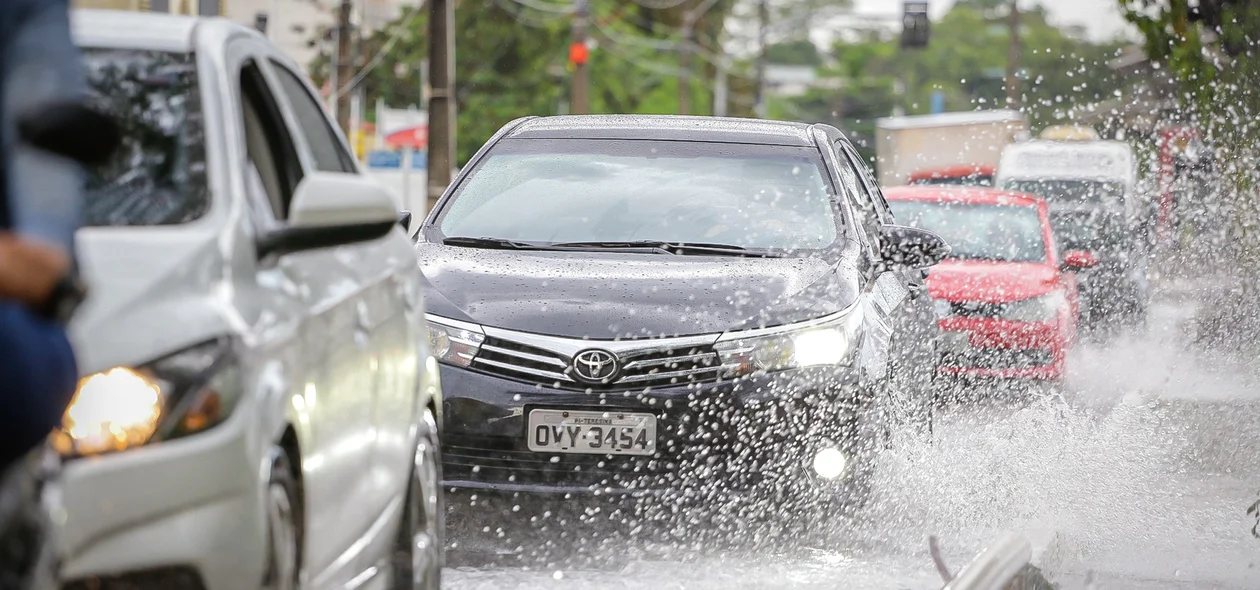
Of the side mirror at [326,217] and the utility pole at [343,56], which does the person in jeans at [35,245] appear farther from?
the utility pole at [343,56]

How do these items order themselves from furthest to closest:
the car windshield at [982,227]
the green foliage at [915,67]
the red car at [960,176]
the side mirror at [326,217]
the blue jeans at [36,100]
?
the green foliage at [915,67]
the red car at [960,176]
the car windshield at [982,227]
the side mirror at [326,217]
the blue jeans at [36,100]

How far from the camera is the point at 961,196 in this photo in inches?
599

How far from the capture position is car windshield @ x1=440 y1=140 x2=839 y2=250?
7680mm

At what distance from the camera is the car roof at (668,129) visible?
A: 8.31 m

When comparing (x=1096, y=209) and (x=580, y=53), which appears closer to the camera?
(x=1096, y=209)

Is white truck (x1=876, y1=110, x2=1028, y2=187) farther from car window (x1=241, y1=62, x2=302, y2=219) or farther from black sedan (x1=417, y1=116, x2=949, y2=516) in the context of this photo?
car window (x1=241, y1=62, x2=302, y2=219)

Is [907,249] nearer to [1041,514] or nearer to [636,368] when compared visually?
[1041,514]

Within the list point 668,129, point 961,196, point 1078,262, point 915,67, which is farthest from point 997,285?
point 915,67

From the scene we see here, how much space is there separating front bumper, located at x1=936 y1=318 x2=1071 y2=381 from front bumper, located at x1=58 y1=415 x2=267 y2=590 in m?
10.4

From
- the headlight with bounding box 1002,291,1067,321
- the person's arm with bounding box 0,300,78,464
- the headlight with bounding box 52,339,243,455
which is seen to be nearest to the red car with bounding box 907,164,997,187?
the headlight with bounding box 1002,291,1067,321

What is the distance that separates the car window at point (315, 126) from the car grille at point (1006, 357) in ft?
28.6

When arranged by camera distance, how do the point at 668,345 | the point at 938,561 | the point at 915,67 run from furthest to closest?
the point at 915,67 → the point at 668,345 → the point at 938,561

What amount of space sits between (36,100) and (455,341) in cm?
461

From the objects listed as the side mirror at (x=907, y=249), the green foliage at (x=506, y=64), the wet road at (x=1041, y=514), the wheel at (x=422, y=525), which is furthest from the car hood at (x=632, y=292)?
the green foliage at (x=506, y=64)
